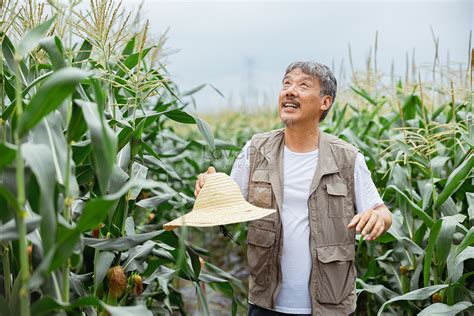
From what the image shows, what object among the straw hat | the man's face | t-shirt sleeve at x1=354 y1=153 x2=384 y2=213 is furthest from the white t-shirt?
the straw hat

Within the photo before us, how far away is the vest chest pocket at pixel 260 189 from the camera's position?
2.46m

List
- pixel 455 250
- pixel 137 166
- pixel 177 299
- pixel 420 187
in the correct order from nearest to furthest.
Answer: pixel 137 166 → pixel 455 250 → pixel 177 299 → pixel 420 187

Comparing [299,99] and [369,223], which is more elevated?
[299,99]

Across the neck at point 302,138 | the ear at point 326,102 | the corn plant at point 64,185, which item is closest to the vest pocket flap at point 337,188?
the neck at point 302,138

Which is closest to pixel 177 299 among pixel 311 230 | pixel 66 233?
pixel 311 230

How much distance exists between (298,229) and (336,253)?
17 centimetres

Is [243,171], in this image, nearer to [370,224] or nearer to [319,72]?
[319,72]

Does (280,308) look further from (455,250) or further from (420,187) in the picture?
(420,187)

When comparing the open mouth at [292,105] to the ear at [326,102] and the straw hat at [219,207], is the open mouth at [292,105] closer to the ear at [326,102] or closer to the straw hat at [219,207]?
the ear at [326,102]

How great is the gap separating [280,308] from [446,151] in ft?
6.36

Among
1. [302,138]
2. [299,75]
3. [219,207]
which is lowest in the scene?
[219,207]

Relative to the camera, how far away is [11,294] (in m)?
1.84

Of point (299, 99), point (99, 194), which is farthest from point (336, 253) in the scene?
point (99, 194)

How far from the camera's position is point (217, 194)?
221 centimetres
